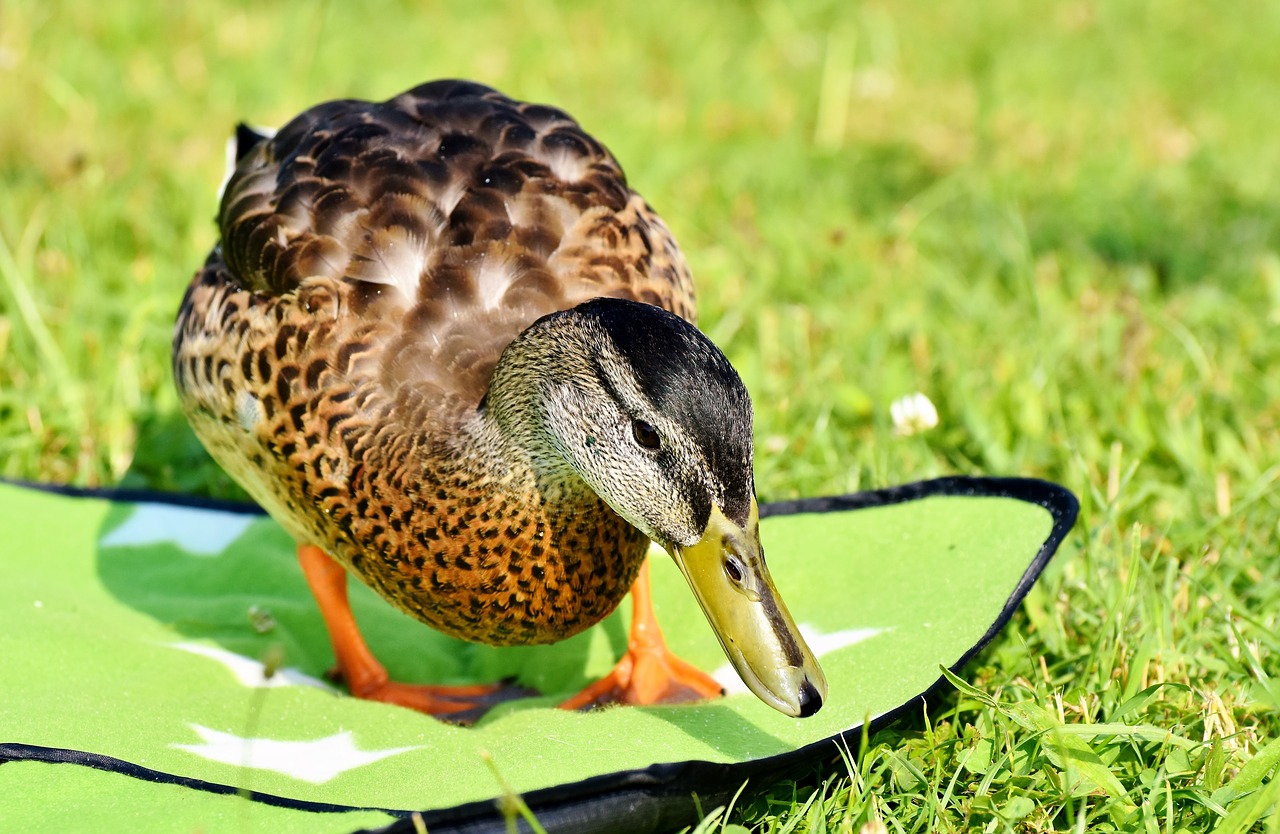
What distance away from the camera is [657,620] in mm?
2951

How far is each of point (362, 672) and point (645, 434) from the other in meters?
1.07

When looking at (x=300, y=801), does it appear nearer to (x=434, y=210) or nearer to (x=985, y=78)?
(x=434, y=210)

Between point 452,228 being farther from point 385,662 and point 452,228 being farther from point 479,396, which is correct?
point 385,662

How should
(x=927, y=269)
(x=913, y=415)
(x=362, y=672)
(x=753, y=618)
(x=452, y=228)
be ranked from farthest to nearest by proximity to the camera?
(x=927, y=269) → (x=913, y=415) → (x=362, y=672) → (x=452, y=228) → (x=753, y=618)

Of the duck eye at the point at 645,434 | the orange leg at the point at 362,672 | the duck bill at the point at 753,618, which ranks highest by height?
the duck eye at the point at 645,434

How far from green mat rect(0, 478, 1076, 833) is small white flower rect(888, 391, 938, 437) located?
283 millimetres

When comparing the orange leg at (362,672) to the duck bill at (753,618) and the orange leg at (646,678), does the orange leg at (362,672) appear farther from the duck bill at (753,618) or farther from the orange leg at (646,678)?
the duck bill at (753,618)

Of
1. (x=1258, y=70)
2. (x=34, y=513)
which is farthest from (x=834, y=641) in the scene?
(x=1258, y=70)

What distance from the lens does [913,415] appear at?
3.18m

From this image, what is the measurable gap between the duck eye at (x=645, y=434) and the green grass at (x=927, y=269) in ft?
1.81

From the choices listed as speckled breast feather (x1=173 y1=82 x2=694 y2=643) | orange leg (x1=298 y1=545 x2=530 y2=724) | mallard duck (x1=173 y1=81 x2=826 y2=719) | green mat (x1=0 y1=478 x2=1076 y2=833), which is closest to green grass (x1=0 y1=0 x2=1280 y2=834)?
green mat (x1=0 y1=478 x2=1076 y2=833)

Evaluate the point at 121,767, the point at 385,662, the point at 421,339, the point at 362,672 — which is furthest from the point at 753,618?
the point at 385,662

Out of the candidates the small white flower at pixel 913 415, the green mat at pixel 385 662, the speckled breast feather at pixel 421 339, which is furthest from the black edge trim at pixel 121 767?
the small white flower at pixel 913 415

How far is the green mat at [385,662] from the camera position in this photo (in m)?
1.98
